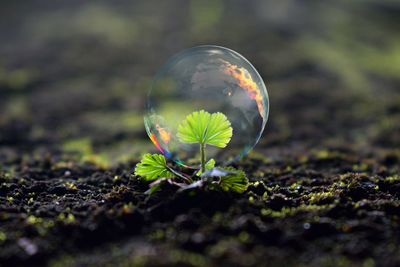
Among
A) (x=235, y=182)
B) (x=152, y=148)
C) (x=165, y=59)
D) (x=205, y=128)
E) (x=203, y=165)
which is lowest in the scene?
(x=235, y=182)

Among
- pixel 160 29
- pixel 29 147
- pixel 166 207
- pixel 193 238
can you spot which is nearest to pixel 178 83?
pixel 166 207

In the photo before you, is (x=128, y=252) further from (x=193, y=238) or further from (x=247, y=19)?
(x=247, y=19)

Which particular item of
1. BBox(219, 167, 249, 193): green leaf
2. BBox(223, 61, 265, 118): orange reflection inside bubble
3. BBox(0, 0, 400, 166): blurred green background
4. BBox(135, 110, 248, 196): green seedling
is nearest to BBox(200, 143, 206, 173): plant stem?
BBox(135, 110, 248, 196): green seedling

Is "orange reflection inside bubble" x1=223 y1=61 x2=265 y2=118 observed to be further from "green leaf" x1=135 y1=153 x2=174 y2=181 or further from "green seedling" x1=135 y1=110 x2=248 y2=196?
"green leaf" x1=135 y1=153 x2=174 y2=181

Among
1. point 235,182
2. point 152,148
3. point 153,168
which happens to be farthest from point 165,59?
point 235,182

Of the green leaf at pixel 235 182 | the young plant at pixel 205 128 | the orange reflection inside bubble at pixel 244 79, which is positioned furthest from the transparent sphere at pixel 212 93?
the green leaf at pixel 235 182

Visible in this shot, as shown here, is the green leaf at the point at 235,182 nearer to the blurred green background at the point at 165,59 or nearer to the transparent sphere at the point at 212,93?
the transparent sphere at the point at 212,93

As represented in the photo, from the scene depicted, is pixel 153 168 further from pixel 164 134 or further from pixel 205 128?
pixel 205 128
